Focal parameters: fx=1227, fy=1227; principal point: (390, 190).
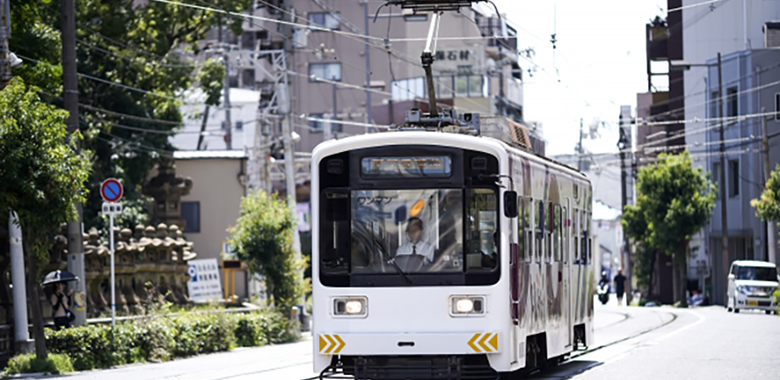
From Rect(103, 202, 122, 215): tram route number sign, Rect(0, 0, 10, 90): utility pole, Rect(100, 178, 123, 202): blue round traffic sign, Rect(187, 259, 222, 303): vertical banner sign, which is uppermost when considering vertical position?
Rect(0, 0, 10, 90): utility pole

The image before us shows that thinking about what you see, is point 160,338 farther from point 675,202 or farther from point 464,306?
point 675,202

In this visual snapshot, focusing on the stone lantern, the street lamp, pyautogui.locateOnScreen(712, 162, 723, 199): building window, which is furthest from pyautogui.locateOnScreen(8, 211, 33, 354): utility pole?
pyautogui.locateOnScreen(712, 162, 723, 199): building window

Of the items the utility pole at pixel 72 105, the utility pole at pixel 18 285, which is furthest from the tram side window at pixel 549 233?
the utility pole at pixel 18 285

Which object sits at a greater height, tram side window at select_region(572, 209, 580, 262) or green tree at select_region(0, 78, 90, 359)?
green tree at select_region(0, 78, 90, 359)

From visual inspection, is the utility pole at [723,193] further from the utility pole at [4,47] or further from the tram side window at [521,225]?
the tram side window at [521,225]

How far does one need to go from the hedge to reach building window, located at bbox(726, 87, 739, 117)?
3222 centimetres

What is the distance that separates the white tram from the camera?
13.4m

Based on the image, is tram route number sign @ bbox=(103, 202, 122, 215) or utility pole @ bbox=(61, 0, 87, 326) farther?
utility pole @ bbox=(61, 0, 87, 326)

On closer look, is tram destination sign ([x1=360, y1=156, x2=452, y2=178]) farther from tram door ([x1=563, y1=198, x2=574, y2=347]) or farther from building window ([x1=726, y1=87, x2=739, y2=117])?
building window ([x1=726, y1=87, x2=739, y2=117])

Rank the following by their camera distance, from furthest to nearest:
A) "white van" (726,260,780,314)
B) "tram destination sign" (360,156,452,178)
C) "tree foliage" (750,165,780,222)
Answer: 1. "white van" (726,260,780,314)
2. "tree foliage" (750,165,780,222)
3. "tram destination sign" (360,156,452,178)

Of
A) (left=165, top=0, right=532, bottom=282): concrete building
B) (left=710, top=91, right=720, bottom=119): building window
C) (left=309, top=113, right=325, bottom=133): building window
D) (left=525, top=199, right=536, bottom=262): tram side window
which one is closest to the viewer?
(left=525, top=199, right=536, bottom=262): tram side window

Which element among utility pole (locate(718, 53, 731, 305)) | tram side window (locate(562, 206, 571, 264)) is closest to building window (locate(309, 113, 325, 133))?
utility pole (locate(718, 53, 731, 305))

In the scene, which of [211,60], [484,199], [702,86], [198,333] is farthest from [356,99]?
[484,199]

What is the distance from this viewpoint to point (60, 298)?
24.2m
